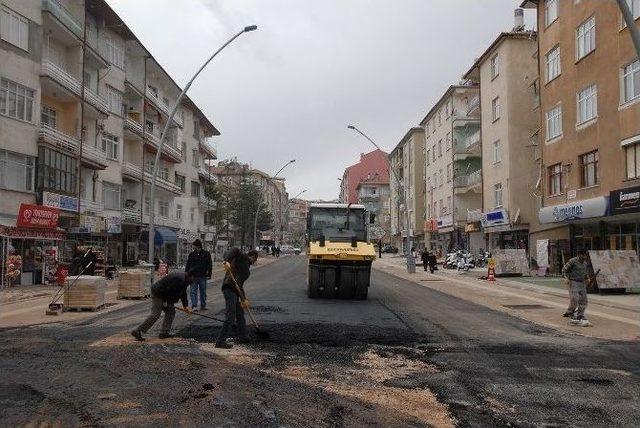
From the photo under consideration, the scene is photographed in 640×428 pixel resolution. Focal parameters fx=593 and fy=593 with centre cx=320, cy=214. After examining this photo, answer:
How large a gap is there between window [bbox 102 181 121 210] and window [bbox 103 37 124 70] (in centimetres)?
727

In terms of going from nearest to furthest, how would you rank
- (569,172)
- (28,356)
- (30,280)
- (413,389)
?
1. (413,389)
2. (28,356)
3. (30,280)
4. (569,172)

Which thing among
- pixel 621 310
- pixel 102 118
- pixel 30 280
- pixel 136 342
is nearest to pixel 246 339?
pixel 136 342

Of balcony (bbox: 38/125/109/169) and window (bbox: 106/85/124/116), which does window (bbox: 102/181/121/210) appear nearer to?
balcony (bbox: 38/125/109/169)

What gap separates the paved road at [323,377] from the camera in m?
5.60

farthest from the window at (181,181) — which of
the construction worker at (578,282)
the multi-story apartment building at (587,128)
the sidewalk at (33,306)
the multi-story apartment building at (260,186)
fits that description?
the construction worker at (578,282)

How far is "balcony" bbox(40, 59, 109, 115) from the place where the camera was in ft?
85.0

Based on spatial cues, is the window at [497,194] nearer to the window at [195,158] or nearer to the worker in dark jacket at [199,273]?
the window at [195,158]

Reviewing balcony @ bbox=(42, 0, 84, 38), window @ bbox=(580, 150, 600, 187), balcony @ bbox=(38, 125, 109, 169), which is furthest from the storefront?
window @ bbox=(580, 150, 600, 187)

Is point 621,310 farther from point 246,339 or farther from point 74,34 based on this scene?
point 74,34

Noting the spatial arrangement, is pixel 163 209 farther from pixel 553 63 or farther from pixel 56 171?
pixel 553 63

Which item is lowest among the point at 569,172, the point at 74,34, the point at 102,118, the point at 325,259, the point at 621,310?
the point at 621,310

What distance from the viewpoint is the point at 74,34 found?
94.0 feet

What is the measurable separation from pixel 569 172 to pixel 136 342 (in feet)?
77.3

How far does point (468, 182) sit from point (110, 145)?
28.1 m
